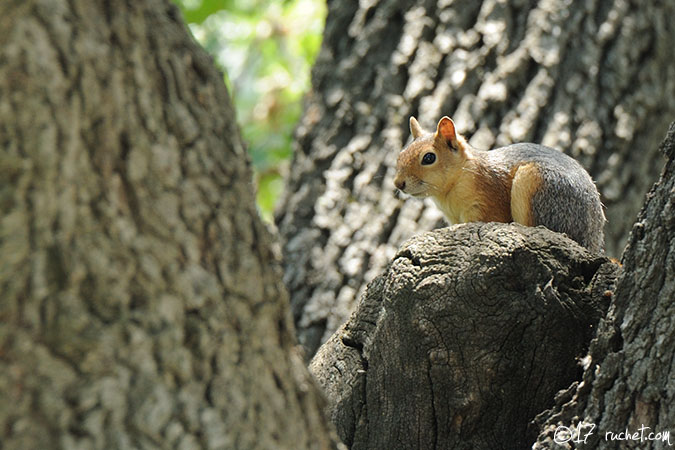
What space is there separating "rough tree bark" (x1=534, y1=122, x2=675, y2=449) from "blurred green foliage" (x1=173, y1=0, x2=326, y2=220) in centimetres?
538

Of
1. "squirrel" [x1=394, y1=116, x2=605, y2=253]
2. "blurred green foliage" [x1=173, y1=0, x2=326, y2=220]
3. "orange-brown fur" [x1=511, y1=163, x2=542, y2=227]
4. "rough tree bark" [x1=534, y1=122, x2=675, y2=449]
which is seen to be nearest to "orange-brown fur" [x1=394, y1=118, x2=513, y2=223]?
"squirrel" [x1=394, y1=116, x2=605, y2=253]

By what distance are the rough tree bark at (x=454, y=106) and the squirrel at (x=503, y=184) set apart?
16.9 inches

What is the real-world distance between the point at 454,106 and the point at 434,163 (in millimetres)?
793

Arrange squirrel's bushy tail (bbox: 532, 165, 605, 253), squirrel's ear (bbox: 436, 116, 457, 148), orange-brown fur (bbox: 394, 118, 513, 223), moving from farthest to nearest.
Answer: squirrel's ear (bbox: 436, 116, 457, 148), orange-brown fur (bbox: 394, 118, 513, 223), squirrel's bushy tail (bbox: 532, 165, 605, 253)

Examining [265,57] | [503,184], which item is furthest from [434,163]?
[265,57]

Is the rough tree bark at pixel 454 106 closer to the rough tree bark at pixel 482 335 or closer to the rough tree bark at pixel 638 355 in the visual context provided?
the rough tree bark at pixel 482 335

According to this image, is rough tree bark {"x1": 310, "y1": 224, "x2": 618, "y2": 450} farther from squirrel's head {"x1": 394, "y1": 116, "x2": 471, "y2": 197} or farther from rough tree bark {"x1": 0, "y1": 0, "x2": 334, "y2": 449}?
squirrel's head {"x1": 394, "y1": 116, "x2": 471, "y2": 197}

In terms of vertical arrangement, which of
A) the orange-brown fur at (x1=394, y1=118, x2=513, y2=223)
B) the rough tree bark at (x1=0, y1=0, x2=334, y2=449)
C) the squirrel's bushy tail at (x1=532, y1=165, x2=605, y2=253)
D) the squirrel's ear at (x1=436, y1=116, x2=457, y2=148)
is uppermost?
the squirrel's ear at (x1=436, y1=116, x2=457, y2=148)

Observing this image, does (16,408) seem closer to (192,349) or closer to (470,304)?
(192,349)

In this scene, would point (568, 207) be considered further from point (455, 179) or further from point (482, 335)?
point (482, 335)

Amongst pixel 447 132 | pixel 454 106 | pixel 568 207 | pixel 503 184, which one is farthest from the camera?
pixel 454 106

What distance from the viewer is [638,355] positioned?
198 cm

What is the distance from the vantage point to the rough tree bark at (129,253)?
1385 millimetres

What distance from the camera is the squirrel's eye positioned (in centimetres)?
385
